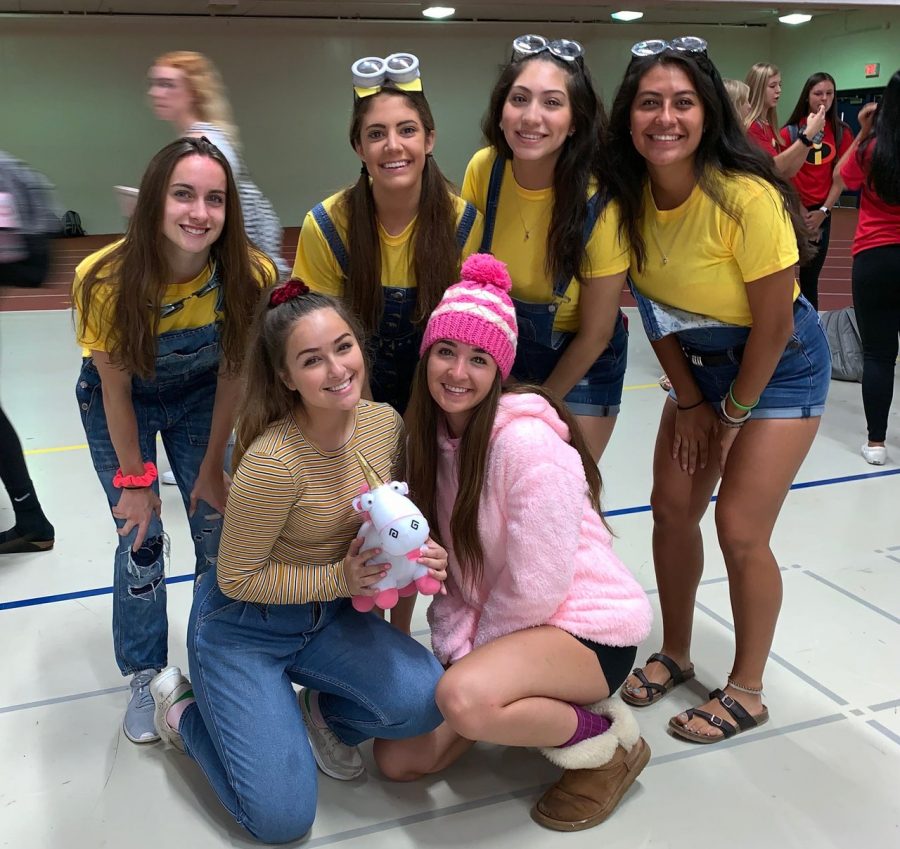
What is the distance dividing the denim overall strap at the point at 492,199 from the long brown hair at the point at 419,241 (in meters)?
0.13

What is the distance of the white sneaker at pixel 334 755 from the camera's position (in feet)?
7.67

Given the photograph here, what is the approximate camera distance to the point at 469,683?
6.68ft

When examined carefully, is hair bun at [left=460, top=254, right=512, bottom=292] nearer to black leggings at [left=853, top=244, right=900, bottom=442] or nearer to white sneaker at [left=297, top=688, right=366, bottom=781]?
white sneaker at [left=297, top=688, right=366, bottom=781]

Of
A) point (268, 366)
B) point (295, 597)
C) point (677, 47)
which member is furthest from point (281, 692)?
point (677, 47)

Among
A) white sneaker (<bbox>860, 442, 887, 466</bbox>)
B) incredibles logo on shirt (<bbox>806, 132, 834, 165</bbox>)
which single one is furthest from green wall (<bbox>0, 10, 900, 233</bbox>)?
white sneaker (<bbox>860, 442, 887, 466</bbox>)

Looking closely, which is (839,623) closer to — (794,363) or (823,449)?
(794,363)

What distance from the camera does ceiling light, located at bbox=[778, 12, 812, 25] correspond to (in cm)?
1668

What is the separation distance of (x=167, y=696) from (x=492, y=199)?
1.65 metres

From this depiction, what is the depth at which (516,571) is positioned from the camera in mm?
2109

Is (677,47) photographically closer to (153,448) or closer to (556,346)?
(556,346)

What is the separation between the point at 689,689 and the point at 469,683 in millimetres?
1030

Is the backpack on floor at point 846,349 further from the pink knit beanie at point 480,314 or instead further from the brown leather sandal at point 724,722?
the pink knit beanie at point 480,314

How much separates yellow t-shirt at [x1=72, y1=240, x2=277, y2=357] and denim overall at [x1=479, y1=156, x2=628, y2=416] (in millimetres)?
719

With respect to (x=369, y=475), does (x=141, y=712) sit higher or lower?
lower
